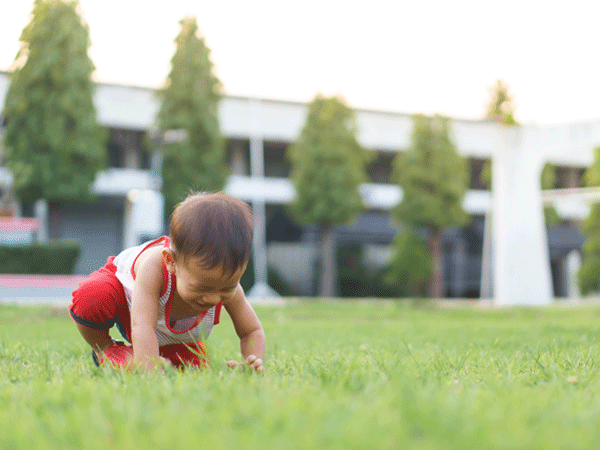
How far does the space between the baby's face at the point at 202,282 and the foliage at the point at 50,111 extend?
15247 mm

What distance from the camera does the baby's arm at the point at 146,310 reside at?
2.26 meters

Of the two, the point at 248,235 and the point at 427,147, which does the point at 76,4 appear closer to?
the point at 427,147

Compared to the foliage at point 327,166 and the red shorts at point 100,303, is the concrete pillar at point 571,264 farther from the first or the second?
the red shorts at point 100,303

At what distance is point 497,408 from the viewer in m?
1.36

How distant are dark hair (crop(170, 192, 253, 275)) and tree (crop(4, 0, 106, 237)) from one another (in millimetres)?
15328

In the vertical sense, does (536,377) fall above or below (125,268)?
below

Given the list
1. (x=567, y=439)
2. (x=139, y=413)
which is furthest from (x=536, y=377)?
(x=139, y=413)

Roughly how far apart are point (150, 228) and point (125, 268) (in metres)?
13.8

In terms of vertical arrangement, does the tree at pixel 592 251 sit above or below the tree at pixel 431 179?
below

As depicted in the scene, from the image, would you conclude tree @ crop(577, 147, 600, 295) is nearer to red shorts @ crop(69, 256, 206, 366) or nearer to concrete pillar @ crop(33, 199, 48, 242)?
concrete pillar @ crop(33, 199, 48, 242)

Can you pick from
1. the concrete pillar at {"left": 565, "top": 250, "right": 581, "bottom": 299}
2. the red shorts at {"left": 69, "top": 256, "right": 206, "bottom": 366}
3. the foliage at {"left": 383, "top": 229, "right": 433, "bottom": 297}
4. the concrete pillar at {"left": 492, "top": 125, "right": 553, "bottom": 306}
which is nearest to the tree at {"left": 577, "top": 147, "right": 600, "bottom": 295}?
→ the concrete pillar at {"left": 565, "top": 250, "right": 581, "bottom": 299}

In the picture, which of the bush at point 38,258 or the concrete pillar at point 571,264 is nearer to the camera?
the bush at point 38,258

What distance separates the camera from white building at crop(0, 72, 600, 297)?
920 inches

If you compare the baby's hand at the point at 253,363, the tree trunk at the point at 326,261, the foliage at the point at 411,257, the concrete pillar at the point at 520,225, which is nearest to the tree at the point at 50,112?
the tree trunk at the point at 326,261
